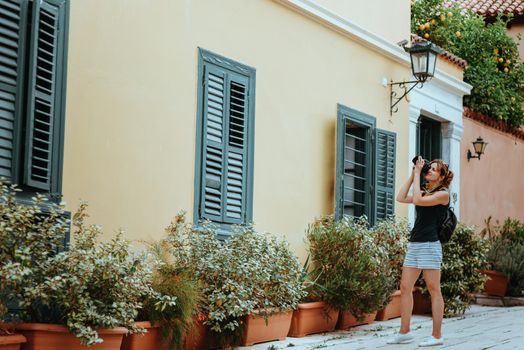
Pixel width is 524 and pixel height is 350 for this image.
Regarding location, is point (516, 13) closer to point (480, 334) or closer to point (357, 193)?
point (357, 193)

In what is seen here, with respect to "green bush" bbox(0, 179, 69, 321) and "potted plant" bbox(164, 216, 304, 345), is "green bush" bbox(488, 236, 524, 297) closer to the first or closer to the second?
"potted plant" bbox(164, 216, 304, 345)

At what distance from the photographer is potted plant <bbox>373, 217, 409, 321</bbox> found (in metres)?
A: 11.6

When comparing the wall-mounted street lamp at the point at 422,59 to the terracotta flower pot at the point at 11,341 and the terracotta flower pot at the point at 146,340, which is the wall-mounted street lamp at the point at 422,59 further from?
the terracotta flower pot at the point at 11,341

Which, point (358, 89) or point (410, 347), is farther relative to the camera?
point (358, 89)

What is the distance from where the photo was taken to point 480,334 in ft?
33.5

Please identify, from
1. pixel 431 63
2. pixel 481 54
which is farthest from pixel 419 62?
pixel 481 54

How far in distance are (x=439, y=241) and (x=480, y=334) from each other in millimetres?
1736

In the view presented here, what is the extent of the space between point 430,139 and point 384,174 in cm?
356

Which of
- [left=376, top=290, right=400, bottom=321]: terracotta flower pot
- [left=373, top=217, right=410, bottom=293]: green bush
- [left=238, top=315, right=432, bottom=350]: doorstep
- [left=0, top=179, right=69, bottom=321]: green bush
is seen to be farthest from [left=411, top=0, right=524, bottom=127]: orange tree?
[left=0, top=179, right=69, bottom=321]: green bush

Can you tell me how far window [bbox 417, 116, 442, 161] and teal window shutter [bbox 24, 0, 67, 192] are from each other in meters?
9.21

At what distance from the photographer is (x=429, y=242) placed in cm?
894

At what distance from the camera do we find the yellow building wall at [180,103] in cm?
805

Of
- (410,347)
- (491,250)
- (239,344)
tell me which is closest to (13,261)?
(239,344)

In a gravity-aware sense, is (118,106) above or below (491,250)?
above
